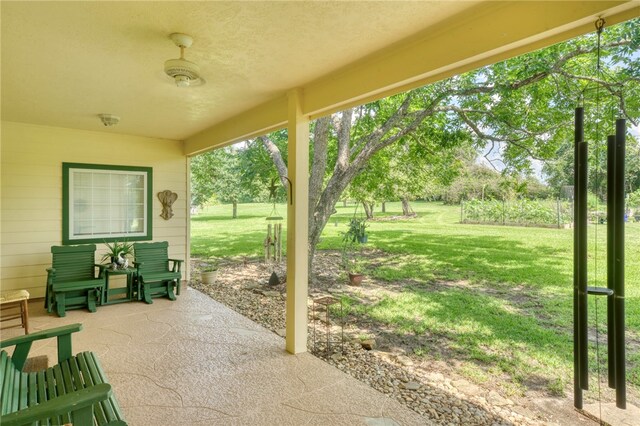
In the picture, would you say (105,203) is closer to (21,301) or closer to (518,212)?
(21,301)

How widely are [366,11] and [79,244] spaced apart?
5561 mm

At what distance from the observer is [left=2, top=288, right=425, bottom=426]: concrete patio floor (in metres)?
2.38

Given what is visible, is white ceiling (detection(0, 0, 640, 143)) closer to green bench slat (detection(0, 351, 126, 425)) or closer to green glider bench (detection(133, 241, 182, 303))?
green bench slat (detection(0, 351, 126, 425))

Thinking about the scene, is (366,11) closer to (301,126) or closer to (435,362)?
(301,126)

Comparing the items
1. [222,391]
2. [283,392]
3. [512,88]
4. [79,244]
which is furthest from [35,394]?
[512,88]

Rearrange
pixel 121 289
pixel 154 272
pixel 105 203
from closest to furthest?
pixel 121 289
pixel 154 272
pixel 105 203

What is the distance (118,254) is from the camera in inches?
207

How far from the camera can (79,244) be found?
17.9ft

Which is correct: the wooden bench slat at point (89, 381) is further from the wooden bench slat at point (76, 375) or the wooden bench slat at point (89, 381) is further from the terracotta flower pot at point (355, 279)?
the terracotta flower pot at point (355, 279)

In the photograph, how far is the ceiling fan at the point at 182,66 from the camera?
2.24 meters

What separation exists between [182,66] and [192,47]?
16 centimetres

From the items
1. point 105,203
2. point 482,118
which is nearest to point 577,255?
point 482,118

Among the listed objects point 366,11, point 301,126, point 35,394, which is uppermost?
point 366,11

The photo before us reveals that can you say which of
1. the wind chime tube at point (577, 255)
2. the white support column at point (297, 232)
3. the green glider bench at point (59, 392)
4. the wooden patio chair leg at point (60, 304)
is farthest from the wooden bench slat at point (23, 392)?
the wooden patio chair leg at point (60, 304)
